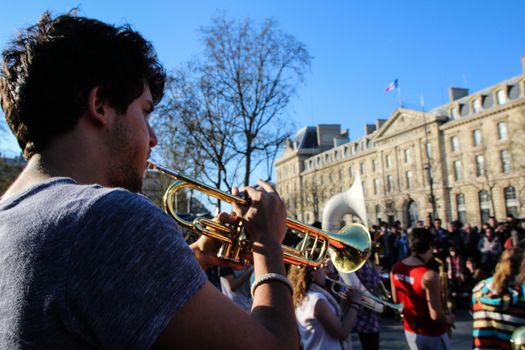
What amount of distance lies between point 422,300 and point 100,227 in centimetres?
464

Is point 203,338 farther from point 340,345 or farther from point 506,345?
point 506,345

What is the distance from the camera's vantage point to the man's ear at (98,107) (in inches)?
50.8

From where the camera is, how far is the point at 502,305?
406 cm

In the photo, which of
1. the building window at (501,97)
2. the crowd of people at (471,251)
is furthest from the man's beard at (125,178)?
the building window at (501,97)

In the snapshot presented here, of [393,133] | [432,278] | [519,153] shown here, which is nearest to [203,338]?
[432,278]

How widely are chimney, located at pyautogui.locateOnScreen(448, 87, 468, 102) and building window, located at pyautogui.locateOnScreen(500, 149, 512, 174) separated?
12216mm

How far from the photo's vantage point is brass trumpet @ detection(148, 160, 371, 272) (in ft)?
6.48

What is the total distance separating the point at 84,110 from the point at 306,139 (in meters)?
77.2

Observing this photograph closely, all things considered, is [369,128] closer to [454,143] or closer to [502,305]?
[454,143]

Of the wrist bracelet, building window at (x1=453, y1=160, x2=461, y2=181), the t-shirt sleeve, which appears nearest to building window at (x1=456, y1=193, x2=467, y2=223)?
building window at (x1=453, y1=160, x2=461, y2=181)

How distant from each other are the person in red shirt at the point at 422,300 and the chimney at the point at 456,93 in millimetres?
55280

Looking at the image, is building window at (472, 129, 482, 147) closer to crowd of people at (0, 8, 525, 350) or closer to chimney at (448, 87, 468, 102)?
chimney at (448, 87, 468, 102)

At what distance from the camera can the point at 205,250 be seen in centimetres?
237

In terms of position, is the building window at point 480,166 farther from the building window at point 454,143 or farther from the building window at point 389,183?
the building window at point 389,183
